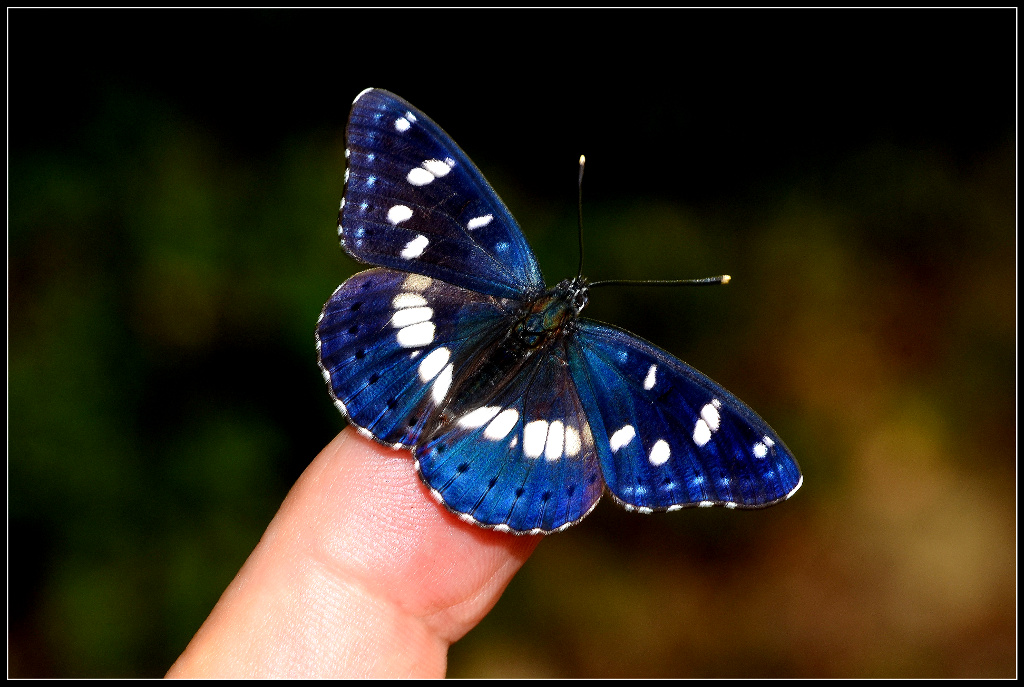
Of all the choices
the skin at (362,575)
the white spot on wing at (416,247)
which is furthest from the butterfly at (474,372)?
the skin at (362,575)

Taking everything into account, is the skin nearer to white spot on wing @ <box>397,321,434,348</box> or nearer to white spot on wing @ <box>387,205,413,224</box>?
white spot on wing @ <box>397,321,434,348</box>

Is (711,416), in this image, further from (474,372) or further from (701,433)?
(474,372)

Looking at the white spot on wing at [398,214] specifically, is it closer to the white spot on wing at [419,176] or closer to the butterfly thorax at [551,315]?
the white spot on wing at [419,176]

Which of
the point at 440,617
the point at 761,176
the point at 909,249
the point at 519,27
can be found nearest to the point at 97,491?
the point at 440,617

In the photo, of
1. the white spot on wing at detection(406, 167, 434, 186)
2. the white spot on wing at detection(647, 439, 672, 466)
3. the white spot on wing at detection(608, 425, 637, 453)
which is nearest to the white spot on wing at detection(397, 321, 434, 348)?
the white spot on wing at detection(406, 167, 434, 186)

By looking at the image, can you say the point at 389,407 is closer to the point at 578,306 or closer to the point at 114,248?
the point at 578,306

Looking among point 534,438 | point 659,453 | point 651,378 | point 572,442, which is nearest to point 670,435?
point 659,453
